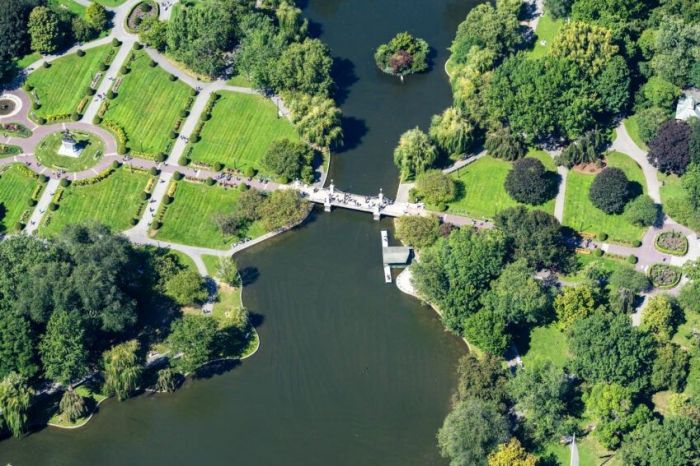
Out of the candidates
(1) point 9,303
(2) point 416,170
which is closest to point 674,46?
(2) point 416,170

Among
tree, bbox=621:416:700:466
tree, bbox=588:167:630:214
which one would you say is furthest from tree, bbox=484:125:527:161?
tree, bbox=621:416:700:466

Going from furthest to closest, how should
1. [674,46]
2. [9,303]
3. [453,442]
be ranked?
[674,46], [9,303], [453,442]

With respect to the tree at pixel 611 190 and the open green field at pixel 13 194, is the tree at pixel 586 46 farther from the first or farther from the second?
the open green field at pixel 13 194

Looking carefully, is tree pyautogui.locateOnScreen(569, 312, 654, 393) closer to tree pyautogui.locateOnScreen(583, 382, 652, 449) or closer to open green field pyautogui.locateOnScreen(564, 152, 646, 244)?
tree pyautogui.locateOnScreen(583, 382, 652, 449)

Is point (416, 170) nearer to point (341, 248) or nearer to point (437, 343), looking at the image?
point (341, 248)

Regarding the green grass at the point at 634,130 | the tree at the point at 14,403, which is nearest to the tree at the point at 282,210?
the tree at the point at 14,403
